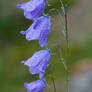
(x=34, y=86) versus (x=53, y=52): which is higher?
(x=34, y=86)

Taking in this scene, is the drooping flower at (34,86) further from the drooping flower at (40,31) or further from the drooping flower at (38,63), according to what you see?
the drooping flower at (40,31)

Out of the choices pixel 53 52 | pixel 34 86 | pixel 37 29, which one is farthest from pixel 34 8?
pixel 53 52

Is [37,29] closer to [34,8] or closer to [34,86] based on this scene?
[34,8]

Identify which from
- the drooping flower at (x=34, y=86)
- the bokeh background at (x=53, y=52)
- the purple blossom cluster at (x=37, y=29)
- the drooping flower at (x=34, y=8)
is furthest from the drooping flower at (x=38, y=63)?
the bokeh background at (x=53, y=52)

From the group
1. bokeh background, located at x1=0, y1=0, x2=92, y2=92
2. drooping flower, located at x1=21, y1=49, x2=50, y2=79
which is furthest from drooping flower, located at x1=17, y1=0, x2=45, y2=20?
bokeh background, located at x1=0, y1=0, x2=92, y2=92

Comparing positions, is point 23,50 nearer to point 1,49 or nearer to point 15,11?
point 1,49

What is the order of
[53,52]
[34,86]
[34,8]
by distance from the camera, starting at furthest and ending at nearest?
1. [53,52]
2. [34,86]
3. [34,8]
